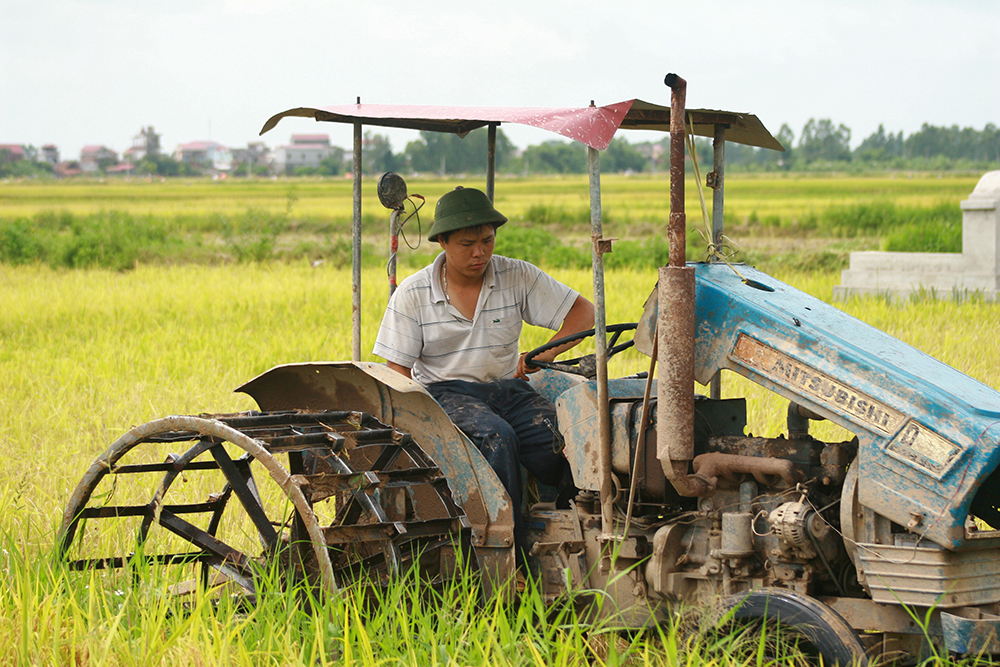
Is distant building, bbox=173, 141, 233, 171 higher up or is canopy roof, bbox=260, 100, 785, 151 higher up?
distant building, bbox=173, 141, 233, 171

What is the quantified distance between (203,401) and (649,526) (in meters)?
4.14

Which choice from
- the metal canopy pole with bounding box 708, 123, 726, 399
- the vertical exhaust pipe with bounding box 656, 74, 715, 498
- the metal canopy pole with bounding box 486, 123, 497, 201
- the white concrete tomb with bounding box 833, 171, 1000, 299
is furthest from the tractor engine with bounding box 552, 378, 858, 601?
the white concrete tomb with bounding box 833, 171, 1000, 299

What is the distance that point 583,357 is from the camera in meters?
3.54

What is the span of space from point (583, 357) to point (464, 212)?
2.39 ft

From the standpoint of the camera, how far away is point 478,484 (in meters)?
3.35

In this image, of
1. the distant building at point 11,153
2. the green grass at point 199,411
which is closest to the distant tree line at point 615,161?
the distant building at point 11,153

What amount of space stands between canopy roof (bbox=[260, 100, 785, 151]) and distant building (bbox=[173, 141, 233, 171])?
447 feet

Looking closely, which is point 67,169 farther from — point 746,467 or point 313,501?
point 746,467

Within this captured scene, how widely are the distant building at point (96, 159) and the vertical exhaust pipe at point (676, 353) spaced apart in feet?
428

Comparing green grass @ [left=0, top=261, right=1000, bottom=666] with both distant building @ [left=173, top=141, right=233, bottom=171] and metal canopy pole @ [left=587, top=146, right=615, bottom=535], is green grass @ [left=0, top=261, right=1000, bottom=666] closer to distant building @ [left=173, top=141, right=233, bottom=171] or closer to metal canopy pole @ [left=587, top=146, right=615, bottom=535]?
metal canopy pole @ [left=587, top=146, right=615, bottom=535]

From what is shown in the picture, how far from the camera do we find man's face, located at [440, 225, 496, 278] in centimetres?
381

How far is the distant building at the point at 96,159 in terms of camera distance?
129375 millimetres

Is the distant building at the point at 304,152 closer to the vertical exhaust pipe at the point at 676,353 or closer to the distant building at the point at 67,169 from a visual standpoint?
the distant building at the point at 67,169

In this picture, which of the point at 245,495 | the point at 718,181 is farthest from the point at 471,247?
the point at 245,495
